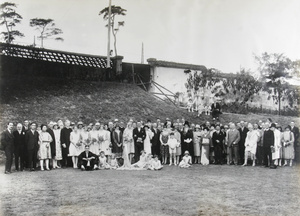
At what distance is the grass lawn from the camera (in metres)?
6.31

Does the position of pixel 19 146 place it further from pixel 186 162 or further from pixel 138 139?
pixel 186 162

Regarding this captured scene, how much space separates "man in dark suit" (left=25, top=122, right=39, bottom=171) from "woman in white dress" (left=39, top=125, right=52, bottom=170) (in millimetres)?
137

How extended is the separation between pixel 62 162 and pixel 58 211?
5.76m

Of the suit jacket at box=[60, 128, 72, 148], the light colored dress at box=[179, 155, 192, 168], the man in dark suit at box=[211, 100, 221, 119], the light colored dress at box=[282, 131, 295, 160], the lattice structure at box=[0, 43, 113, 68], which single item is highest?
the lattice structure at box=[0, 43, 113, 68]

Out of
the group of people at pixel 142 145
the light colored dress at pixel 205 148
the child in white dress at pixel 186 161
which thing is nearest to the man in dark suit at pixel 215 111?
the group of people at pixel 142 145

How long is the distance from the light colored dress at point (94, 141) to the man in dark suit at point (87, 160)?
568 mm

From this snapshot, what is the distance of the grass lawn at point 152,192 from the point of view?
249 inches

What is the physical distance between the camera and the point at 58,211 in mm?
6211

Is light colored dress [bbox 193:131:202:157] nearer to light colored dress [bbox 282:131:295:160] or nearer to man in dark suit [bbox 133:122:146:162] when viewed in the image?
man in dark suit [bbox 133:122:146:162]

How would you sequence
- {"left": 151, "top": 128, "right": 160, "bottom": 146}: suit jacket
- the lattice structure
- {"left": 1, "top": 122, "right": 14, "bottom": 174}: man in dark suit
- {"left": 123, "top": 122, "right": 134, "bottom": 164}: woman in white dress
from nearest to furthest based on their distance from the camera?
{"left": 1, "top": 122, "right": 14, "bottom": 174}: man in dark suit, {"left": 123, "top": 122, "right": 134, "bottom": 164}: woman in white dress, {"left": 151, "top": 128, "right": 160, "bottom": 146}: suit jacket, the lattice structure

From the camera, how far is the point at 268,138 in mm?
11797

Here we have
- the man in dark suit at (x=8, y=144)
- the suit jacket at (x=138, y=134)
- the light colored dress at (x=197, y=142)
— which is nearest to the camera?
the man in dark suit at (x=8, y=144)

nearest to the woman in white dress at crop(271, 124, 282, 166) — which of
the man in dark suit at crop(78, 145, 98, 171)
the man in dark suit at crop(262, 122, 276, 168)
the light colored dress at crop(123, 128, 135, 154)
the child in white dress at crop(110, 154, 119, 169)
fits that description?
the man in dark suit at crop(262, 122, 276, 168)

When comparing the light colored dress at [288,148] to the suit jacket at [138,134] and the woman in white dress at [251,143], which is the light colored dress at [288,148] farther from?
the suit jacket at [138,134]
